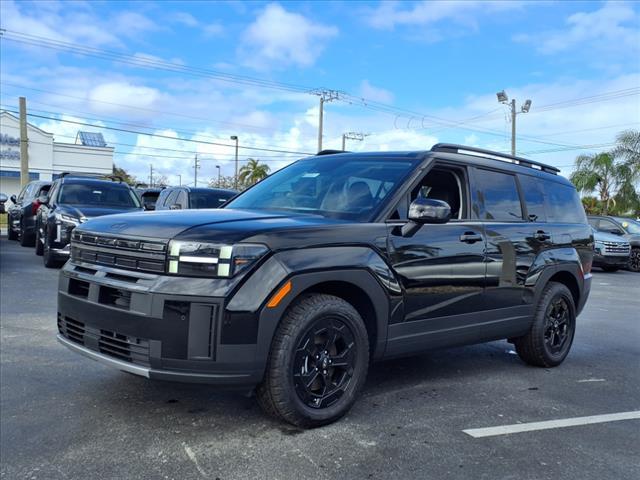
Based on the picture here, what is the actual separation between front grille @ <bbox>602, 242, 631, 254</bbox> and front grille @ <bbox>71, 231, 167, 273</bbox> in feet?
53.2

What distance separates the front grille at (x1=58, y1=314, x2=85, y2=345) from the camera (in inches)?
146

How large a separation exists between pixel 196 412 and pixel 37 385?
4.55 ft

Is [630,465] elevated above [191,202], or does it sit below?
below

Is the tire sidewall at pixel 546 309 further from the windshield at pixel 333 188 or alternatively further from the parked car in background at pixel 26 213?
the parked car in background at pixel 26 213

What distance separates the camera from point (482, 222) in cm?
482

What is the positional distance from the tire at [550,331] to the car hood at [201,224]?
254 centimetres

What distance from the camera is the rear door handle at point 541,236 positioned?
5320 millimetres

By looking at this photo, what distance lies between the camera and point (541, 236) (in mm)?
5379

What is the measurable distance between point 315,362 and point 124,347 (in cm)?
115

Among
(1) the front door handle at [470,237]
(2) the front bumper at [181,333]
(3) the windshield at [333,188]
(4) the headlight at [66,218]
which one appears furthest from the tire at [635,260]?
(2) the front bumper at [181,333]

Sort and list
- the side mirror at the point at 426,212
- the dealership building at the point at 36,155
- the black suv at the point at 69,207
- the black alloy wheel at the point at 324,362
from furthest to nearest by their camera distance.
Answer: the dealership building at the point at 36,155
the black suv at the point at 69,207
the side mirror at the point at 426,212
the black alloy wheel at the point at 324,362

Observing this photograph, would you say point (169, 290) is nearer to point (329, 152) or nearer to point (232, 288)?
point (232, 288)

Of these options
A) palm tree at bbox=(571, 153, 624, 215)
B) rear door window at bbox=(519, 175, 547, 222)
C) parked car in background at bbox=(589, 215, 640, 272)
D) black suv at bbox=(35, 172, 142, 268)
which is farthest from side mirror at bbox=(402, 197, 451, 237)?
palm tree at bbox=(571, 153, 624, 215)

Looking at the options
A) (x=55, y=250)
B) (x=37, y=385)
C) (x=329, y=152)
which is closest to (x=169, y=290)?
(x=37, y=385)
